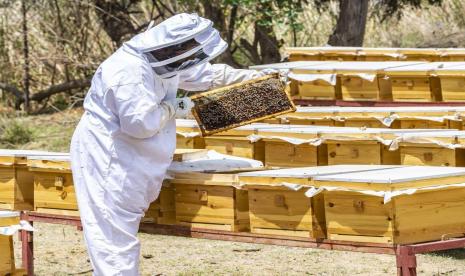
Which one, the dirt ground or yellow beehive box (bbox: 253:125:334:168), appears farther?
the dirt ground

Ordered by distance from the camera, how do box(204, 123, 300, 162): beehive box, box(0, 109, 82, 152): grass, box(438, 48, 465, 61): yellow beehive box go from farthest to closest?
box(0, 109, 82, 152): grass < box(438, 48, 465, 61): yellow beehive box < box(204, 123, 300, 162): beehive box

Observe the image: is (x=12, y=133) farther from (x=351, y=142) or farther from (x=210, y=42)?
(x=210, y=42)

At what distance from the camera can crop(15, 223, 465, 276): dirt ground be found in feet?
31.4

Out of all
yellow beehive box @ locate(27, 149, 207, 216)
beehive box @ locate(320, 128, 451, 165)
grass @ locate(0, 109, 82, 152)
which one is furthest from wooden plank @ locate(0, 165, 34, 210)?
grass @ locate(0, 109, 82, 152)

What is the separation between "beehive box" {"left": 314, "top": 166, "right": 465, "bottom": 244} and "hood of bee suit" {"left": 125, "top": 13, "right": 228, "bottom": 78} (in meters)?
1.09

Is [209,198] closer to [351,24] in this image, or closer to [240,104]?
[240,104]

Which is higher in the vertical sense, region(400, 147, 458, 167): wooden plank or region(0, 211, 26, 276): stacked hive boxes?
region(400, 147, 458, 167): wooden plank

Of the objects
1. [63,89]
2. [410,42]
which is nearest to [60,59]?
[63,89]

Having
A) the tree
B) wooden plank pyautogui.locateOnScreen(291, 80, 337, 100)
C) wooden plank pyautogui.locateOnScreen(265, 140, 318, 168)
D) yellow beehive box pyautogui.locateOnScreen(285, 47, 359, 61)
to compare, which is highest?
the tree

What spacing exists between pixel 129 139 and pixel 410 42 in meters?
12.6

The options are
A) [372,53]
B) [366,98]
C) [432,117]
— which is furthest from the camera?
[372,53]

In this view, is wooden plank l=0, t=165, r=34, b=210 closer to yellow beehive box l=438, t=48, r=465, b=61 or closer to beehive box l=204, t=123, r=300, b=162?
beehive box l=204, t=123, r=300, b=162

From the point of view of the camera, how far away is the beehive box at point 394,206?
629 centimetres

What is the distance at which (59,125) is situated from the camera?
16.0 metres
